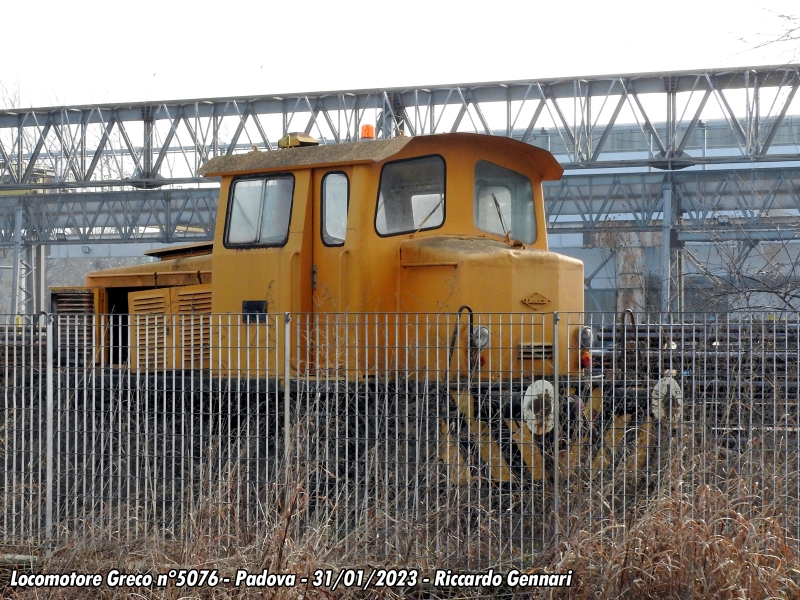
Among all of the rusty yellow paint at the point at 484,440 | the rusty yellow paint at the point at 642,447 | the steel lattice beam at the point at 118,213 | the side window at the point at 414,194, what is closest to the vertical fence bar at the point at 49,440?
the side window at the point at 414,194

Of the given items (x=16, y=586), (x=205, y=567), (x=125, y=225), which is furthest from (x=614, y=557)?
(x=125, y=225)

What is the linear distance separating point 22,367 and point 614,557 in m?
4.72

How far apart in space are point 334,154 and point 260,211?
85 cm

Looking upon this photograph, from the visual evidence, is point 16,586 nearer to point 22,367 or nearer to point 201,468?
point 201,468

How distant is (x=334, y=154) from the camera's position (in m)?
7.58

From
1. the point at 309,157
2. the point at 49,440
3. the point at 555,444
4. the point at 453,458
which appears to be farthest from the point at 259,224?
the point at 555,444

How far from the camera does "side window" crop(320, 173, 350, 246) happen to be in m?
7.49

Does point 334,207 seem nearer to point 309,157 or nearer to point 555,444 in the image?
point 309,157

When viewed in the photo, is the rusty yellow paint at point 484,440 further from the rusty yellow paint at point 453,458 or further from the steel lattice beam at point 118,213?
the steel lattice beam at point 118,213

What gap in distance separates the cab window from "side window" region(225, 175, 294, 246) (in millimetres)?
1630

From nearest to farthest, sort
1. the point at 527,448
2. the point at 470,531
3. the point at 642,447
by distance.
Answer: the point at 642,447, the point at 470,531, the point at 527,448

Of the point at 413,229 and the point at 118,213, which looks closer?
the point at 413,229

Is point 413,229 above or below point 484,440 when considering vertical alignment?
above

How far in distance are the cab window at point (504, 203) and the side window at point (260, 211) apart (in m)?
1.63
